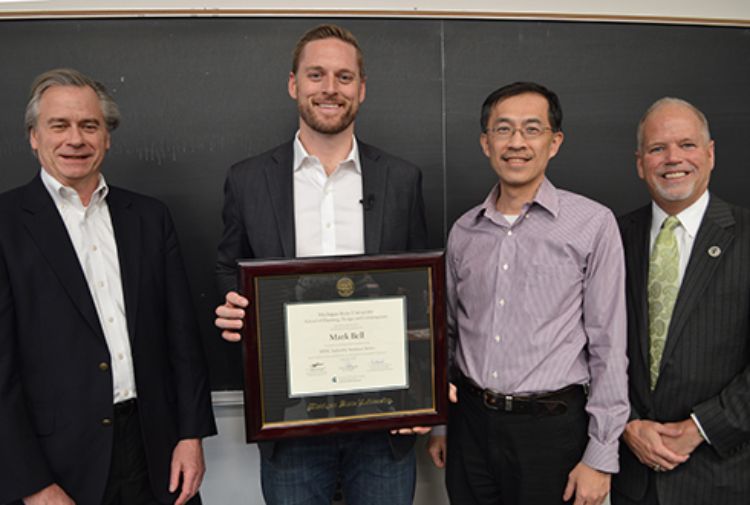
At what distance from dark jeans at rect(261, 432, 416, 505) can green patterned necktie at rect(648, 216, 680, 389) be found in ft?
2.68

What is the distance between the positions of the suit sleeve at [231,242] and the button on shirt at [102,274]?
292 mm

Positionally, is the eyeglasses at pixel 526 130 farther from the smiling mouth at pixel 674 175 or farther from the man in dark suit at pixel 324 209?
the smiling mouth at pixel 674 175

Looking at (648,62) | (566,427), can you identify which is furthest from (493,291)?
(648,62)

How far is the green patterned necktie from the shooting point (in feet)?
4.94

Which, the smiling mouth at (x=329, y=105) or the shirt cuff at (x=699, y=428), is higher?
the smiling mouth at (x=329, y=105)

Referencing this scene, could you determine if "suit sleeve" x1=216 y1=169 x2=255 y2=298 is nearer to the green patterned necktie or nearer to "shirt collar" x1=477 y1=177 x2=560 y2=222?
"shirt collar" x1=477 y1=177 x2=560 y2=222

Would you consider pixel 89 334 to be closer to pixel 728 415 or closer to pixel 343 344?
pixel 343 344

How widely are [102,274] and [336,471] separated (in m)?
0.93

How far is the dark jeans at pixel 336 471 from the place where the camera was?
1.54 m

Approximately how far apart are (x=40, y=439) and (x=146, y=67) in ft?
4.51

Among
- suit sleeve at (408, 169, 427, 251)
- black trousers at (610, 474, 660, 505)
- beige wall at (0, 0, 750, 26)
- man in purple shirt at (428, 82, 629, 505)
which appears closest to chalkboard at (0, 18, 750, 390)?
beige wall at (0, 0, 750, 26)

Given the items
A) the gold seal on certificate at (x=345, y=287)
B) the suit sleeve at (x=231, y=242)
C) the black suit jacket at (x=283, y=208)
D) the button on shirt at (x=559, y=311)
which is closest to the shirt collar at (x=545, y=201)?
the button on shirt at (x=559, y=311)

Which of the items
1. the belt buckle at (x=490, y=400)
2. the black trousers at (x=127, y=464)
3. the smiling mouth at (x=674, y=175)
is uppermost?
the smiling mouth at (x=674, y=175)

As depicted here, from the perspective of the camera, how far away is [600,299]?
1.42 meters
